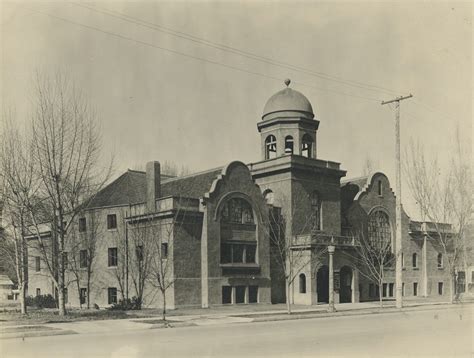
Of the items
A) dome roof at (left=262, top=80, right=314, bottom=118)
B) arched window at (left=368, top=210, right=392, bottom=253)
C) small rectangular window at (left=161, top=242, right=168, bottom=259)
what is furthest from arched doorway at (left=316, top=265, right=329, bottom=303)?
small rectangular window at (left=161, top=242, right=168, bottom=259)

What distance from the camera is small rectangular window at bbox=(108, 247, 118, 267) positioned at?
46344 mm

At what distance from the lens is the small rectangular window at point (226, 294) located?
141 feet

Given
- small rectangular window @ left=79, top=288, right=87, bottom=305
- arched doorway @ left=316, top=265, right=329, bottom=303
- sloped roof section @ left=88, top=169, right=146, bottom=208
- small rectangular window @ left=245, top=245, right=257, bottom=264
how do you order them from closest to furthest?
small rectangular window @ left=245, top=245, right=257, bottom=264
sloped roof section @ left=88, top=169, right=146, bottom=208
small rectangular window @ left=79, top=288, right=87, bottom=305
arched doorway @ left=316, top=265, right=329, bottom=303

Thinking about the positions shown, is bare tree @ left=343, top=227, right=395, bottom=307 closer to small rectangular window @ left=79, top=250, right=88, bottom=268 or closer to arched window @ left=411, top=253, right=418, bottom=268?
arched window @ left=411, top=253, right=418, bottom=268

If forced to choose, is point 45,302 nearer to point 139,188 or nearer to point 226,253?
point 139,188

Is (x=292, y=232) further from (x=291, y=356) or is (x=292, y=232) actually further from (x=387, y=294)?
(x=291, y=356)

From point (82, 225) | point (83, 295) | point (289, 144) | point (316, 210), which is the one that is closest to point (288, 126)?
point (289, 144)

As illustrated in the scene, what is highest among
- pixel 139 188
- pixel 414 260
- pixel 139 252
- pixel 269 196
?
pixel 139 188

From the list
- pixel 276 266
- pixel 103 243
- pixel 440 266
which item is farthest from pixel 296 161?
pixel 440 266

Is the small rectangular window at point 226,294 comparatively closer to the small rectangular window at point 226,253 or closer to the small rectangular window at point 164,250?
the small rectangular window at point 226,253

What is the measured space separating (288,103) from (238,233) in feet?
43.6

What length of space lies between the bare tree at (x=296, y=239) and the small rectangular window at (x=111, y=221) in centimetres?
1204

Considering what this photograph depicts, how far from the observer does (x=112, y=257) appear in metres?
46.6

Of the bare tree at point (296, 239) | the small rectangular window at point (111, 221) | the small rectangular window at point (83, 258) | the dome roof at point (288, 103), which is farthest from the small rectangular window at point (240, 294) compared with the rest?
the dome roof at point (288, 103)
